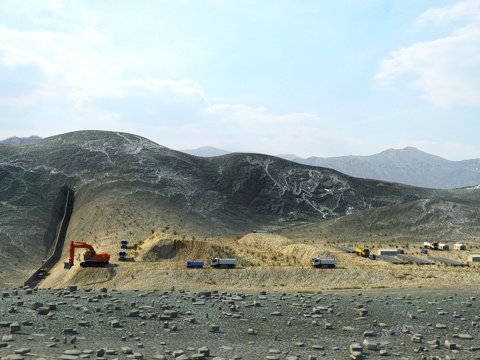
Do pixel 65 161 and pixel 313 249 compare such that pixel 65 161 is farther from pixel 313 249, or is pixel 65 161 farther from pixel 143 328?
pixel 143 328

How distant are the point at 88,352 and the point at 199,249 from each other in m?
30.2

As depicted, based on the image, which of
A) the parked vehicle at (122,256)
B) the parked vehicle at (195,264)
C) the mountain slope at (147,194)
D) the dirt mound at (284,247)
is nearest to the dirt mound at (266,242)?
the dirt mound at (284,247)

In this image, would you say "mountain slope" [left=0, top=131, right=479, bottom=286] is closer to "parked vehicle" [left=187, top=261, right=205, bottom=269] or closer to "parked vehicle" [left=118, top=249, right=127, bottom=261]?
"parked vehicle" [left=118, top=249, right=127, bottom=261]

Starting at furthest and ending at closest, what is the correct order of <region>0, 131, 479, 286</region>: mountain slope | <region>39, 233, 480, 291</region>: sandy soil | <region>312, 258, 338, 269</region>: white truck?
<region>0, 131, 479, 286</region>: mountain slope, <region>312, 258, 338, 269</region>: white truck, <region>39, 233, 480, 291</region>: sandy soil

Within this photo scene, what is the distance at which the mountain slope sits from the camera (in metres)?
68.8

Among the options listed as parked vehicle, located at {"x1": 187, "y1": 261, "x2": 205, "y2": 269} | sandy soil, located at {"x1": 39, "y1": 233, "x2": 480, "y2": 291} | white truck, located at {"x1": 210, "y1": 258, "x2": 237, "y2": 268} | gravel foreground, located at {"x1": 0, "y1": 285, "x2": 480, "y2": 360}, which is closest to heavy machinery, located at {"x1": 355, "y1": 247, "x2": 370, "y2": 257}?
sandy soil, located at {"x1": 39, "y1": 233, "x2": 480, "y2": 291}

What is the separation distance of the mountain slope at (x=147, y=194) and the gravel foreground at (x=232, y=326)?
25304 mm

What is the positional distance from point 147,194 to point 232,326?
211 ft

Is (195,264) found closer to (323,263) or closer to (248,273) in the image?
(248,273)

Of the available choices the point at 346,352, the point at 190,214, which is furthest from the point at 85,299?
the point at 190,214

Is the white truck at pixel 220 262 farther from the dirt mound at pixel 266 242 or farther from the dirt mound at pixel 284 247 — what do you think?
the dirt mound at pixel 266 242

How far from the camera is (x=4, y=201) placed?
81.8 metres

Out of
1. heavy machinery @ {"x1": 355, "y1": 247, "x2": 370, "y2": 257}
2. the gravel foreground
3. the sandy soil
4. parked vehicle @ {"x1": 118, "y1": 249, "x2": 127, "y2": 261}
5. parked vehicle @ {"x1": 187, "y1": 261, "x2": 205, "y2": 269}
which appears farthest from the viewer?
heavy machinery @ {"x1": 355, "y1": 247, "x2": 370, "y2": 257}

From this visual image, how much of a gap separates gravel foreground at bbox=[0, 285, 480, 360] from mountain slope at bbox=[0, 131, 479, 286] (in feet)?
83.0
